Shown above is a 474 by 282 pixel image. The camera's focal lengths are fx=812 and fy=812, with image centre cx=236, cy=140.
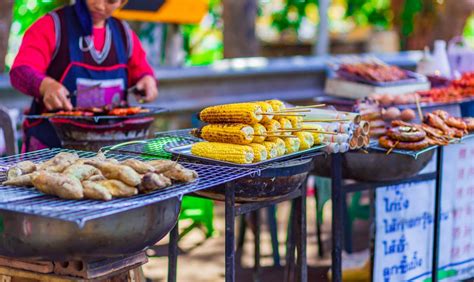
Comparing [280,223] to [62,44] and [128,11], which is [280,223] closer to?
[128,11]

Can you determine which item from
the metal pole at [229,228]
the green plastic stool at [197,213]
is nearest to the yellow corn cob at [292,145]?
the metal pole at [229,228]

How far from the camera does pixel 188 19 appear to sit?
8.23 m

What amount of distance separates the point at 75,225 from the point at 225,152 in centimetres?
98

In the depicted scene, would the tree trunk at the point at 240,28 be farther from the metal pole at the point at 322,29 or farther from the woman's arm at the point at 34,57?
the woman's arm at the point at 34,57

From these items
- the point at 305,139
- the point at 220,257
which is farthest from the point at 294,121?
the point at 220,257

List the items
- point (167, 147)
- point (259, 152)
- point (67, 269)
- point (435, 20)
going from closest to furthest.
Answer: point (67, 269) → point (259, 152) → point (167, 147) → point (435, 20)

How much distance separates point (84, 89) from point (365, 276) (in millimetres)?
2380

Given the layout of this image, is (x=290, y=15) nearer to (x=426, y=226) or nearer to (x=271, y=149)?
(x=426, y=226)

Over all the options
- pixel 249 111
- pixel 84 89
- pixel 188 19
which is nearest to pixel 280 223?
pixel 188 19

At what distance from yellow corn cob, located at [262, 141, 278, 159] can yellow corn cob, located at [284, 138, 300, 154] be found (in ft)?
0.40

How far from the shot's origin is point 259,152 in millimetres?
3705

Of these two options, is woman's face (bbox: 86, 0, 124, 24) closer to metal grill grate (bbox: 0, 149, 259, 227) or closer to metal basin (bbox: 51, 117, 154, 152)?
metal basin (bbox: 51, 117, 154, 152)

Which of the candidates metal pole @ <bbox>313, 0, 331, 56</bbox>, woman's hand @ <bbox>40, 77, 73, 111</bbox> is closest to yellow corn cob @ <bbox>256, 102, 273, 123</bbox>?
woman's hand @ <bbox>40, 77, 73, 111</bbox>

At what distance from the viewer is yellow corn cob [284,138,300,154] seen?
13.0 feet
